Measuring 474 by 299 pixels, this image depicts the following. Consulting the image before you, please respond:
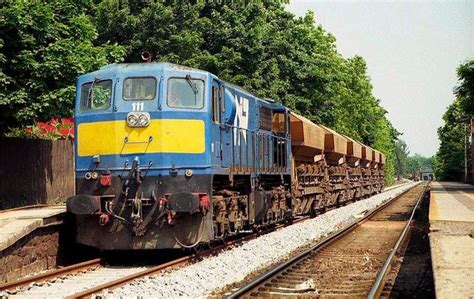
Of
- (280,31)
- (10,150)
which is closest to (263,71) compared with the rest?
(280,31)

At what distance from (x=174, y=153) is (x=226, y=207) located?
2340 millimetres

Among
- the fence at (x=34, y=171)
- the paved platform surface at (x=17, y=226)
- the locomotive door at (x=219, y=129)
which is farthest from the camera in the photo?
the fence at (x=34, y=171)

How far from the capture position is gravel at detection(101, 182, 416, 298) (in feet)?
30.3

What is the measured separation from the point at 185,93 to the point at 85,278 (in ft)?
13.3

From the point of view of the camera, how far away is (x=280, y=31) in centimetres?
3831

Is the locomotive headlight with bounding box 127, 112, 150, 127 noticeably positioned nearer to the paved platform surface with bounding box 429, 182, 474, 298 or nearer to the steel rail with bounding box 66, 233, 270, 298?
the steel rail with bounding box 66, 233, 270, 298

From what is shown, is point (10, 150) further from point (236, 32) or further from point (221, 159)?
point (236, 32)

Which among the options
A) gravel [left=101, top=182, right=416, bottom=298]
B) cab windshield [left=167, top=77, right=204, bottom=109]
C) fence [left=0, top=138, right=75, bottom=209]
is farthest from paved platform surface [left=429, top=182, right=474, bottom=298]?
fence [left=0, top=138, right=75, bottom=209]

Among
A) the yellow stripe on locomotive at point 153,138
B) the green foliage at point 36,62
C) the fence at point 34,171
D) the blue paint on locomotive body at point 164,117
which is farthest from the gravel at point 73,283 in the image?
the fence at point 34,171

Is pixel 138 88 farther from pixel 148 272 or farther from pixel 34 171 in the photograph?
pixel 34 171

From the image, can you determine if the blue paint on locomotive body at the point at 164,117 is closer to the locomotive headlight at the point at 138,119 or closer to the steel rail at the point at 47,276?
the locomotive headlight at the point at 138,119

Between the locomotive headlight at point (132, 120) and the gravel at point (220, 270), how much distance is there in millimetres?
2940

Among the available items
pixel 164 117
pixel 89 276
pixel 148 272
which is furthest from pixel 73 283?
pixel 164 117

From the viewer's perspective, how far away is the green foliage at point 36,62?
1662cm
